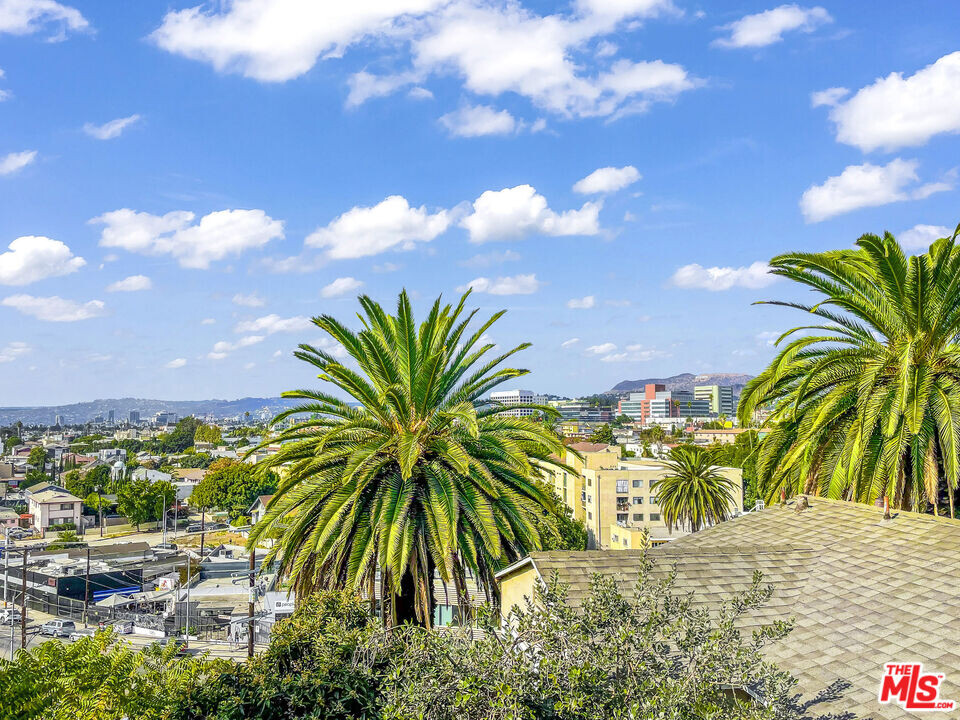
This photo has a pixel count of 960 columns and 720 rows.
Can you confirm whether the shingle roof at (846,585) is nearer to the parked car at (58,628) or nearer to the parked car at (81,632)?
the parked car at (81,632)

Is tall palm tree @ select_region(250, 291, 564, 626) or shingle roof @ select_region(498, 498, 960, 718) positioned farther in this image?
tall palm tree @ select_region(250, 291, 564, 626)

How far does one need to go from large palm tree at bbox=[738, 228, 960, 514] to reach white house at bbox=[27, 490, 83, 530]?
98792 mm

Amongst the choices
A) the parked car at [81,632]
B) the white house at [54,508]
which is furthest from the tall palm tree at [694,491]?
the white house at [54,508]

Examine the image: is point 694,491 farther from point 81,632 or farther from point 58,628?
point 58,628

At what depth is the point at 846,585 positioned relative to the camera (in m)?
8.52

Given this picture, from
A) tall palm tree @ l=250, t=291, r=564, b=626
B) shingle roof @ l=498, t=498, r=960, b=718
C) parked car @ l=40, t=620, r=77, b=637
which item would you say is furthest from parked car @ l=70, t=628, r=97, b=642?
shingle roof @ l=498, t=498, r=960, b=718

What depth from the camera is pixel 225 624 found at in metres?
40.2

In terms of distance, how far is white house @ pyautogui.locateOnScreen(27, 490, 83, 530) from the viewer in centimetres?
8819

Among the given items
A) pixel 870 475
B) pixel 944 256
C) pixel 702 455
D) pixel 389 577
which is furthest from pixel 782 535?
pixel 702 455

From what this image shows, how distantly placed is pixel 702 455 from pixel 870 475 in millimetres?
36374

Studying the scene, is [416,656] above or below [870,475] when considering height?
below

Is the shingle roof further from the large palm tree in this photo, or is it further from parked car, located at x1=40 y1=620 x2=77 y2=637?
parked car, located at x1=40 y1=620 x2=77 y2=637

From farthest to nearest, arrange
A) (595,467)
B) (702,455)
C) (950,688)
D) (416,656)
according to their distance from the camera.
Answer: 1. (595,467)
2. (702,455)
3. (950,688)
4. (416,656)

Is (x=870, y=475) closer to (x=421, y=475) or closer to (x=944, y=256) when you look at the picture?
(x=944, y=256)
